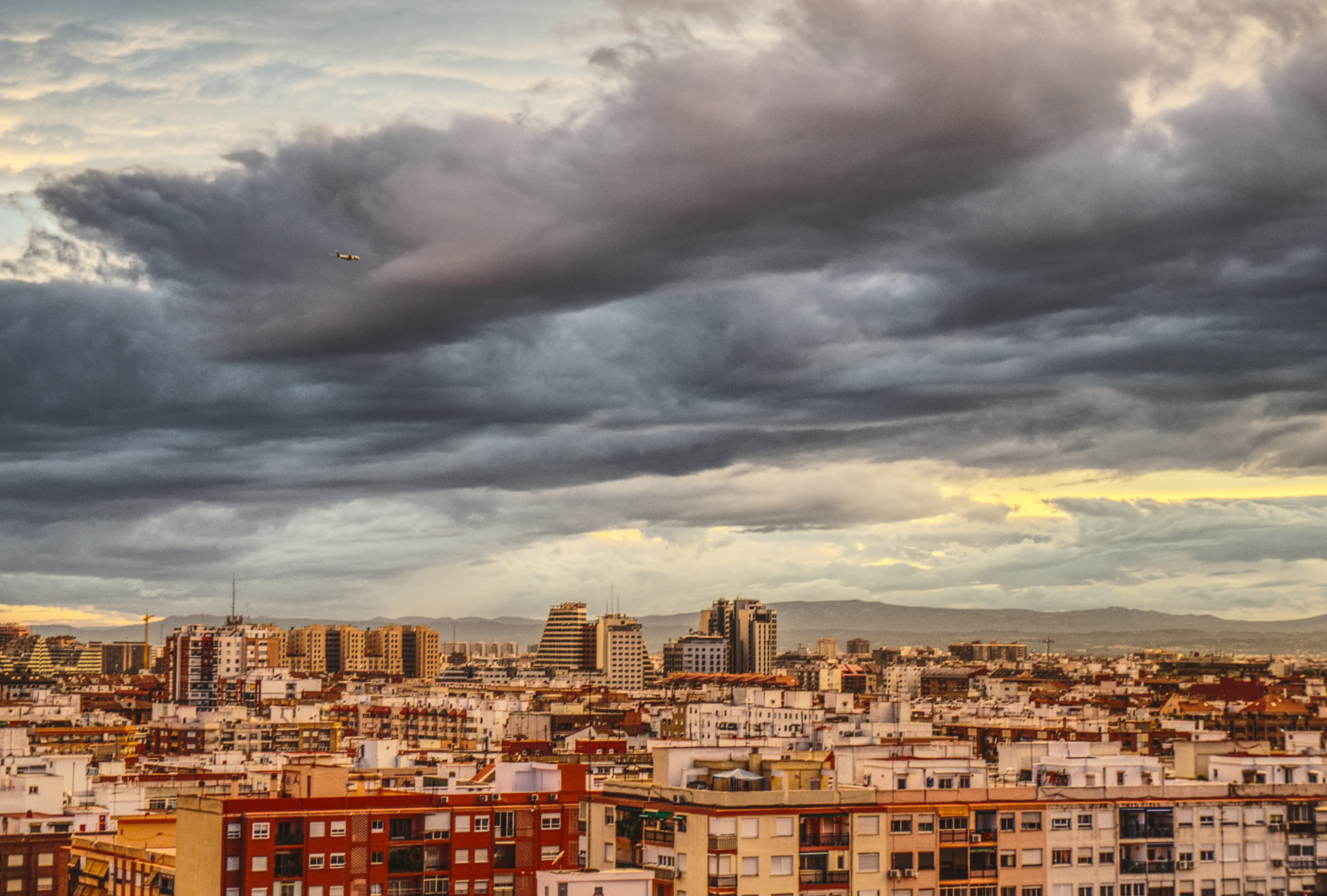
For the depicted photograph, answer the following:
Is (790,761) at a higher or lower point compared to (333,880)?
higher

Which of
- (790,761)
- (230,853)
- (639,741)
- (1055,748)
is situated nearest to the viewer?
(790,761)

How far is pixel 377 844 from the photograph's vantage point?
89250 mm

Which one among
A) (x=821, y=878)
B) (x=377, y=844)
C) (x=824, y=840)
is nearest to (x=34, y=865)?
(x=377, y=844)

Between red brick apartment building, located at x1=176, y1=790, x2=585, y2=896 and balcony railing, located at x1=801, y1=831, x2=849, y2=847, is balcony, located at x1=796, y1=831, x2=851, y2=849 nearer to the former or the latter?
balcony railing, located at x1=801, y1=831, x2=849, y2=847

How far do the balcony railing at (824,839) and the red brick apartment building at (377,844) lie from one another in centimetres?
1581

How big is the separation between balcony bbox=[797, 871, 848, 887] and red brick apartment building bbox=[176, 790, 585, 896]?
16.0 meters

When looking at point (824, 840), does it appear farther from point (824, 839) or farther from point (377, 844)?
point (377, 844)

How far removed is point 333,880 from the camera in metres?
87.6

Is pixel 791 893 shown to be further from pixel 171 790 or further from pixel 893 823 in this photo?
pixel 171 790

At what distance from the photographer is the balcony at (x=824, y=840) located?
7444 cm

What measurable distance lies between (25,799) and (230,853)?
3953cm

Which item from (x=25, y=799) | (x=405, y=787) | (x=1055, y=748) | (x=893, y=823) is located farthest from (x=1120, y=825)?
(x=25, y=799)

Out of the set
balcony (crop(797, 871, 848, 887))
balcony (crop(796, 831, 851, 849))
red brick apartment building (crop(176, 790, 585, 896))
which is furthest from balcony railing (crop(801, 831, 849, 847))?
red brick apartment building (crop(176, 790, 585, 896))

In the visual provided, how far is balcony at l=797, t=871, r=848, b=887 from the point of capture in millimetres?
74000
